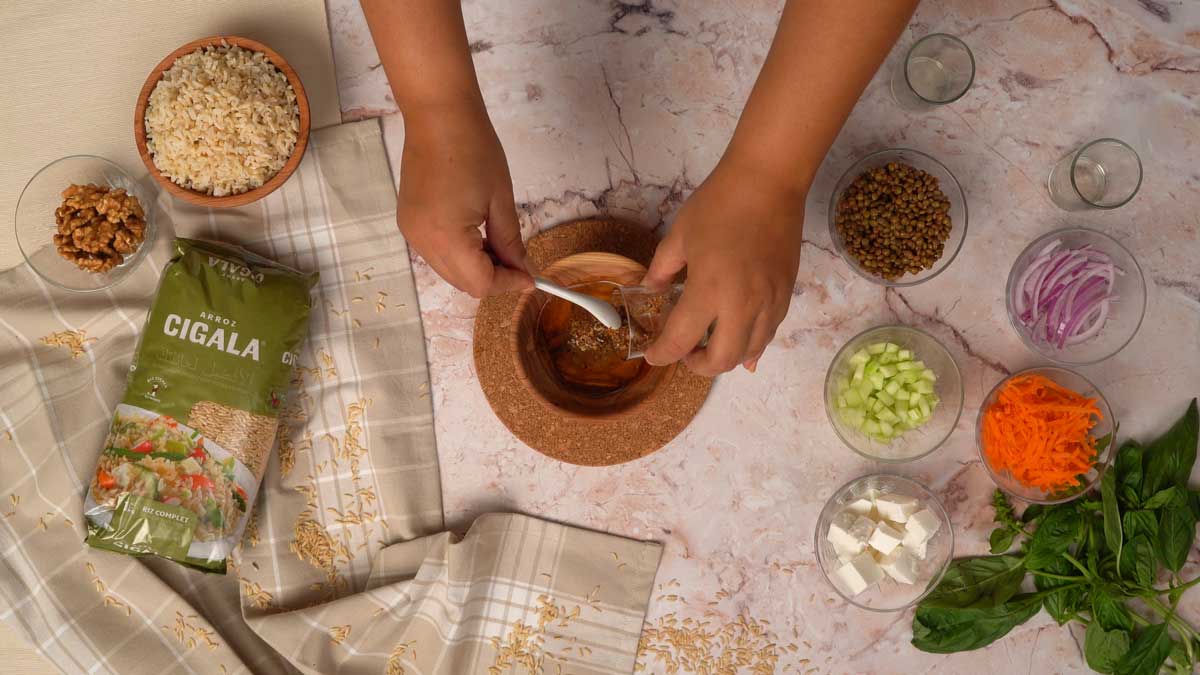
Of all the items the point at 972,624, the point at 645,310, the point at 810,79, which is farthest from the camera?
the point at 972,624

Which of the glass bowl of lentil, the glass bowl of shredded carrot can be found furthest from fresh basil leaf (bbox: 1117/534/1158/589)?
the glass bowl of lentil

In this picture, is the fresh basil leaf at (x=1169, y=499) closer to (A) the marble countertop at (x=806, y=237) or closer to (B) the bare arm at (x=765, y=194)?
(A) the marble countertop at (x=806, y=237)

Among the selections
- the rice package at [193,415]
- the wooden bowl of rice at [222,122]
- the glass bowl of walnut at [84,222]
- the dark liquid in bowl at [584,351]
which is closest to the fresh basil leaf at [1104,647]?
the dark liquid in bowl at [584,351]

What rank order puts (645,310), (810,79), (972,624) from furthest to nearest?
(972,624)
(645,310)
(810,79)

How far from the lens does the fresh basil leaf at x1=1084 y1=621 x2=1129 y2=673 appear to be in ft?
4.31

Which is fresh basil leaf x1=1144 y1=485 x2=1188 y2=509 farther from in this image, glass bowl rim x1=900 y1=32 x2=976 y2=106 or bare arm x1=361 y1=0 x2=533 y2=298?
bare arm x1=361 y1=0 x2=533 y2=298

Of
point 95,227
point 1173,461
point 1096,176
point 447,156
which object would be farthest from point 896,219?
point 95,227

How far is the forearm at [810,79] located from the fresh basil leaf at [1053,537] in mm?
712

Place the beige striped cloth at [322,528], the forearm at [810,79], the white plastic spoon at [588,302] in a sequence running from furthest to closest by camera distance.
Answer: the beige striped cloth at [322,528] → the white plastic spoon at [588,302] → the forearm at [810,79]

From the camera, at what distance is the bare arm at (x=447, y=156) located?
3.52 feet

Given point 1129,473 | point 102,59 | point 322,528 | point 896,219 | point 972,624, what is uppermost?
point 896,219

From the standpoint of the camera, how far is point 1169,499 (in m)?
1.29

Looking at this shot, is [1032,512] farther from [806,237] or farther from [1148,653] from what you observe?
[806,237]

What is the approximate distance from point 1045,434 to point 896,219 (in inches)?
15.9
